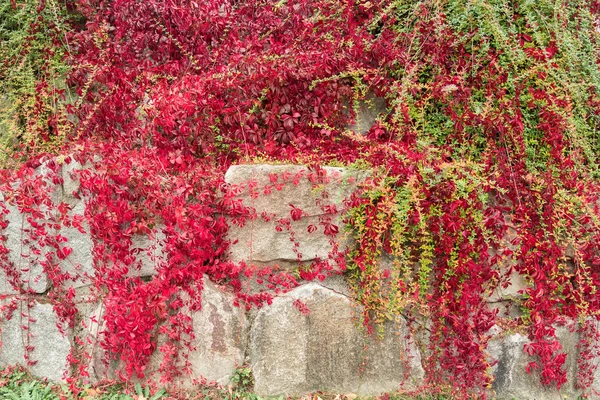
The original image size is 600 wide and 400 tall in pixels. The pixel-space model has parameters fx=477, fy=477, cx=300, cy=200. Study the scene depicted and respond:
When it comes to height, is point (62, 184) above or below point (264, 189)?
above

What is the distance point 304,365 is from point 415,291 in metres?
0.82

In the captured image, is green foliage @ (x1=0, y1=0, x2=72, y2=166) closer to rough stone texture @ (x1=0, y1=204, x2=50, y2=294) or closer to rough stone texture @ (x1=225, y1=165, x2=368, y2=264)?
rough stone texture @ (x1=0, y1=204, x2=50, y2=294)

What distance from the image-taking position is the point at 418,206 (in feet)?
9.08

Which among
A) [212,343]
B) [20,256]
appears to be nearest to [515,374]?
[212,343]

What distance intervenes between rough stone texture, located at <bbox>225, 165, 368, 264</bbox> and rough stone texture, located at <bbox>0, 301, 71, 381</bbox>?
123cm

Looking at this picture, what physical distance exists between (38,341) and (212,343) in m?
1.15

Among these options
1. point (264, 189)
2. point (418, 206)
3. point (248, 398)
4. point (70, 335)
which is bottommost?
point (248, 398)

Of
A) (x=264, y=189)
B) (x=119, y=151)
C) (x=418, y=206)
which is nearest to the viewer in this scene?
(x=418, y=206)

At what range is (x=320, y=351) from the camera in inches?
116

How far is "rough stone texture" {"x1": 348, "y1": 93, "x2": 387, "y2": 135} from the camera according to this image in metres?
3.46

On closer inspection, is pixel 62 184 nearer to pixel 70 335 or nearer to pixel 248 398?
pixel 70 335

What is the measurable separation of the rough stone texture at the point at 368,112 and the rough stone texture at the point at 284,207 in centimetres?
64

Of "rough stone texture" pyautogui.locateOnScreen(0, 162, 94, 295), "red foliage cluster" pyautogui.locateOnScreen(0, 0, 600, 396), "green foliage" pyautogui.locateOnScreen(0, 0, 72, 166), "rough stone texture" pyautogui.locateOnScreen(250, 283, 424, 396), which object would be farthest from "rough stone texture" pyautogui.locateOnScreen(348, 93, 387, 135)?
"green foliage" pyautogui.locateOnScreen(0, 0, 72, 166)

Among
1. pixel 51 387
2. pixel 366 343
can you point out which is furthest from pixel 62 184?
pixel 366 343
